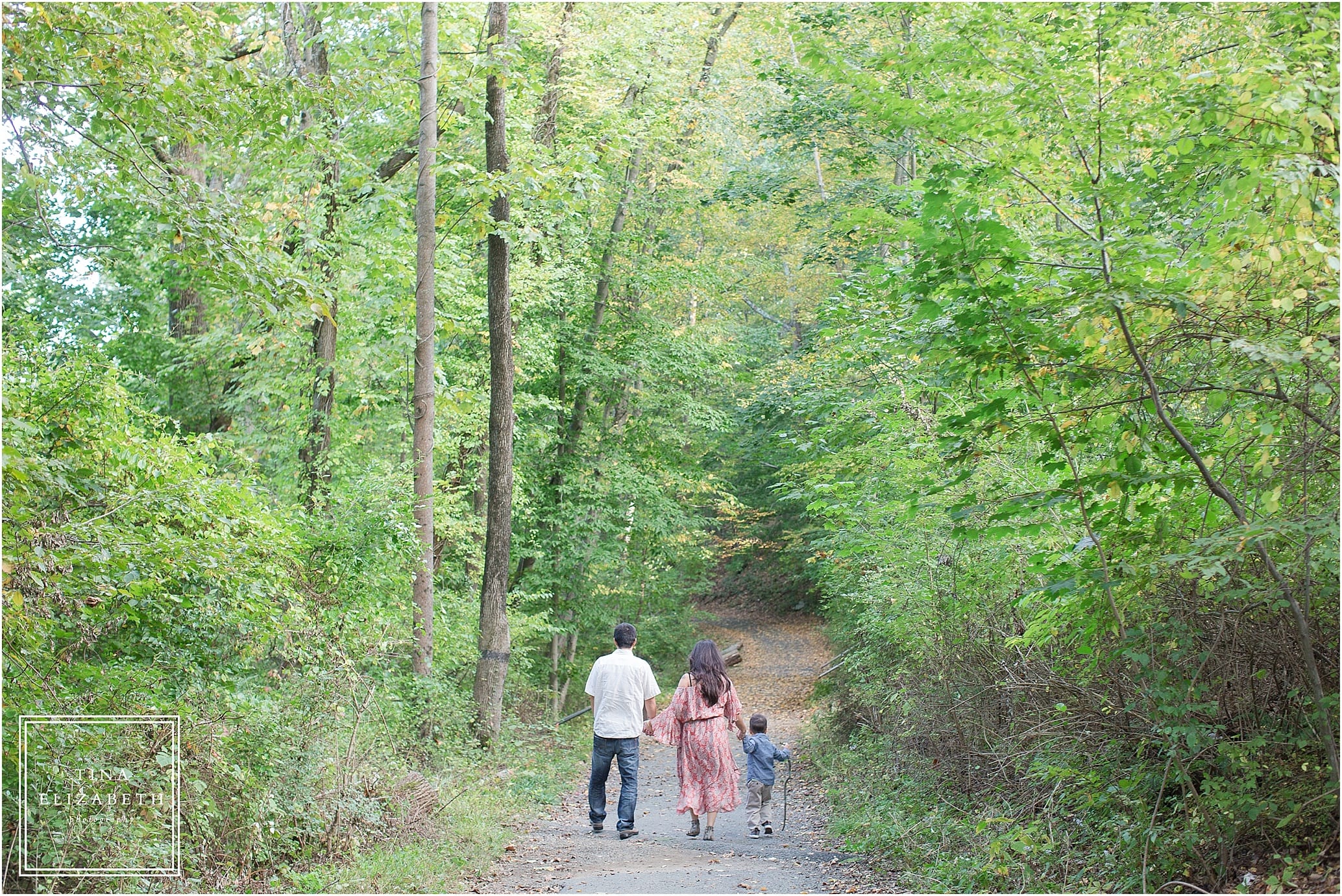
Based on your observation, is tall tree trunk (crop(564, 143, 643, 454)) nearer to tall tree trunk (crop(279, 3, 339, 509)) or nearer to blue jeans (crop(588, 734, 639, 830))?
tall tree trunk (crop(279, 3, 339, 509))

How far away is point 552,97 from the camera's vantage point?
1775 centimetres

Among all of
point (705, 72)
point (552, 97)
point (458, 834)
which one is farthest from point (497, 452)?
point (705, 72)

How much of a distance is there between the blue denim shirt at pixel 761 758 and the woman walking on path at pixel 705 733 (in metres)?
0.34

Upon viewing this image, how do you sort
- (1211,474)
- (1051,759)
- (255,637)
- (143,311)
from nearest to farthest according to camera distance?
(1211,474)
(1051,759)
(255,637)
(143,311)

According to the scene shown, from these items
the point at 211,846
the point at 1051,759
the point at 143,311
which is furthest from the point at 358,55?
the point at 1051,759

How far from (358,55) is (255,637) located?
948 cm

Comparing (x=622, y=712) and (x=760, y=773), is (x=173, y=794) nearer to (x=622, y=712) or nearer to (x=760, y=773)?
(x=622, y=712)

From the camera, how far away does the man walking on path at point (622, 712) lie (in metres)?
8.89

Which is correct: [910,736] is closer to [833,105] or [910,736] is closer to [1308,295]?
[1308,295]

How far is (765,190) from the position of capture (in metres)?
18.0

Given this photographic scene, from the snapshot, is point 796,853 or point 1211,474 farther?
point 796,853

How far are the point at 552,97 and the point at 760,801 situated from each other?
41.9 feet

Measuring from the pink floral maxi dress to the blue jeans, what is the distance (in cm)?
42

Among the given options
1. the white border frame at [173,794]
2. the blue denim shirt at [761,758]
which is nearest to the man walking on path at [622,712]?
the blue denim shirt at [761,758]
